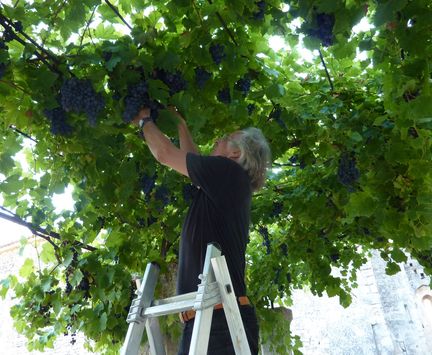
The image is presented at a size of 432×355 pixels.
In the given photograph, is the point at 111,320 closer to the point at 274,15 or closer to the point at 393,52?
the point at 274,15

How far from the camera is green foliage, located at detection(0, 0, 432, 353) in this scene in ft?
6.32

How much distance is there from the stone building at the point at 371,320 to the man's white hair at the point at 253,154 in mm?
7899

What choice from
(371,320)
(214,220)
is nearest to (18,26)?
(214,220)

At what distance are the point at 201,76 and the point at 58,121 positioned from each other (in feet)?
2.55

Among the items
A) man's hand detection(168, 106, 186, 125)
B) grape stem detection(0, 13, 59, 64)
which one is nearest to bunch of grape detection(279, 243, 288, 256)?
man's hand detection(168, 106, 186, 125)

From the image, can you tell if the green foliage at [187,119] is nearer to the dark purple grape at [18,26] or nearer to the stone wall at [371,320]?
the dark purple grape at [18,26]

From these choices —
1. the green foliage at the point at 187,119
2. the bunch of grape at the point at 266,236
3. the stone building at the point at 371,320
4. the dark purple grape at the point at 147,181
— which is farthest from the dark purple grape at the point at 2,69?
the stone building at the point at 371,320

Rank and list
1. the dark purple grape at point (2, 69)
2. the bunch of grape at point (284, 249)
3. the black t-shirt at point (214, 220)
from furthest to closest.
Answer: the bunch of grape at point (284, 249)
the black t-shirt at point (214, 220)
the dark purple grape at point (2, 69)

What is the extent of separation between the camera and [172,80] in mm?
2146

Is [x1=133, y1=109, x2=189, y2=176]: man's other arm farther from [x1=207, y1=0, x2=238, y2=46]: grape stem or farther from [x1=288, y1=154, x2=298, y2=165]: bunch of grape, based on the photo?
[x1=288, y1=154, x2=298, y2=165]: bunch of grape

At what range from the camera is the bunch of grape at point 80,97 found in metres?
1.90

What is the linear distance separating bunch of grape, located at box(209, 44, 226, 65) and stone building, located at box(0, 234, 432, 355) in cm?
834

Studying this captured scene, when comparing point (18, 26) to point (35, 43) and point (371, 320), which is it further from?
point (371, 320)

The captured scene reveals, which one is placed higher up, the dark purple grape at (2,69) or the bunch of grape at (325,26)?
the bunch of grape at (325,26)
